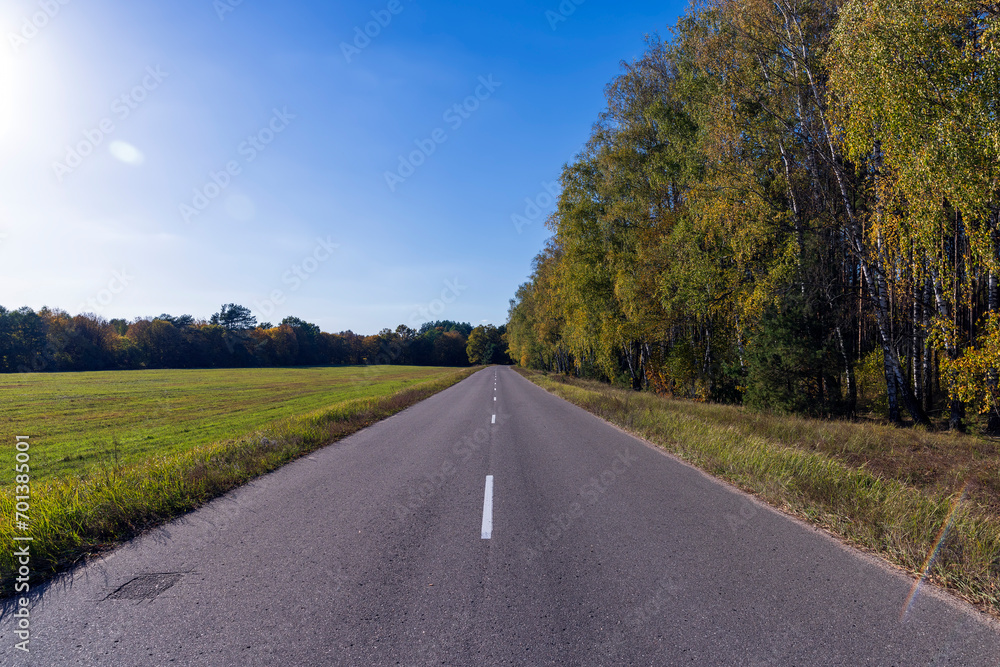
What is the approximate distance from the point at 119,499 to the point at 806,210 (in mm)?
17888

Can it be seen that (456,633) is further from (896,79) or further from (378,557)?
(896,79)

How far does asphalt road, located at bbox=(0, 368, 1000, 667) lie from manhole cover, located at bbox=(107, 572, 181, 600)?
0.02 metres

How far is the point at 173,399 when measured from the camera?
27688 mm

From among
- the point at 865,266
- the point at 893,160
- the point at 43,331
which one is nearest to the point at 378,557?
the point at 893,160

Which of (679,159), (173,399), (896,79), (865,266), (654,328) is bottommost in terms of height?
(173,399)

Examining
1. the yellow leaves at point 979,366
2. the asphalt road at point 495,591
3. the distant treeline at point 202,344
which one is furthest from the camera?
the distant treeline at point 202,344

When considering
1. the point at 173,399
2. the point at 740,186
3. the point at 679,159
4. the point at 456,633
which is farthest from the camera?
the point at 173,399

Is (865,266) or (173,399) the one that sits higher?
(865,266)

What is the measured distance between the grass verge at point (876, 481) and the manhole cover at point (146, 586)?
249 inches

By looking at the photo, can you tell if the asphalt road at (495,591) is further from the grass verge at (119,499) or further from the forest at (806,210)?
the forest at (806,210)

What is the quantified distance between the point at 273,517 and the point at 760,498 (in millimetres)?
6280

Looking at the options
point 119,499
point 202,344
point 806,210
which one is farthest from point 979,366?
point 202,344

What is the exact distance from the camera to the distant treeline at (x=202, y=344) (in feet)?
227

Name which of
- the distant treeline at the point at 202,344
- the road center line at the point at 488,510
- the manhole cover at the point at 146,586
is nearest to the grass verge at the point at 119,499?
the manhole cover at the point at 146,586
